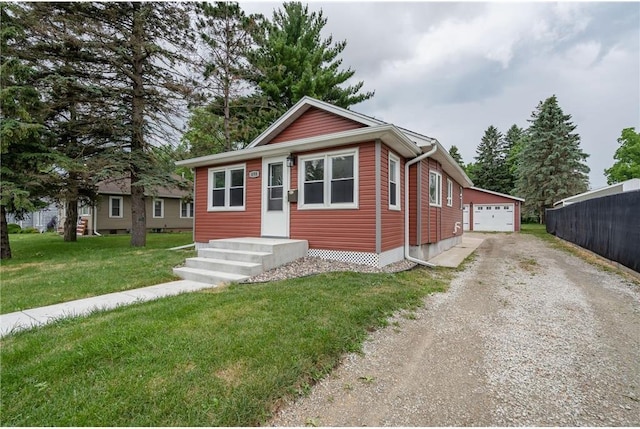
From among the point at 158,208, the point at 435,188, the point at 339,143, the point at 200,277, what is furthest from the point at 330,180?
the point at 158,208

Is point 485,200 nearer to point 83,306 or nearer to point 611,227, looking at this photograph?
point 611,227

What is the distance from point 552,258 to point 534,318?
697 centimetres

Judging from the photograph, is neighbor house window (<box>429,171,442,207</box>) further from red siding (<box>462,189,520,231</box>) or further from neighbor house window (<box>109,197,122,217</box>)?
neighbor house window (<box>109,197,122,217</box>)

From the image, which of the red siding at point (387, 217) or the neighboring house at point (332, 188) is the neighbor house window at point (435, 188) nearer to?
the neighboring house at point (332, 188)

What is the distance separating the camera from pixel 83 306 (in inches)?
169

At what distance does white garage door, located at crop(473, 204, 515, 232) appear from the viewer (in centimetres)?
2292

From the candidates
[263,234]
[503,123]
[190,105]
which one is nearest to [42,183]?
[190,105]

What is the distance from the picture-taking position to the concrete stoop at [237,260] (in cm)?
591

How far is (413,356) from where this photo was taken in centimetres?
299

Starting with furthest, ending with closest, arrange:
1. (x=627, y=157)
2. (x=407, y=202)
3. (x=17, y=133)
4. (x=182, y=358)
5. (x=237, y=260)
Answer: (x=627, y=157), (x=407, y=202), (x=17, y=133), (x=237, y=260), (x=182, y=358)

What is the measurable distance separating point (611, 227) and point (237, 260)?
9.52m

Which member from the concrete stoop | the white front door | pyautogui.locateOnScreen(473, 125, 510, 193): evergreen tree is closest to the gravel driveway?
the concrete stoop

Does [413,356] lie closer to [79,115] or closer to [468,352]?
[468,352]

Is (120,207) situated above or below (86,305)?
above
